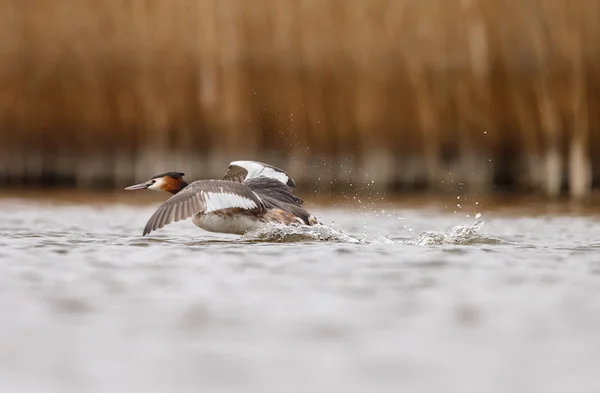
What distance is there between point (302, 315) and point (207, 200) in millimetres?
3775

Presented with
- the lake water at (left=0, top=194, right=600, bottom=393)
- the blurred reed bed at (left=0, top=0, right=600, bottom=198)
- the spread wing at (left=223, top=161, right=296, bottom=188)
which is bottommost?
the lake water at (left=0, top=194, right=600, bottom=393)

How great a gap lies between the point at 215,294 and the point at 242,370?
1549mm

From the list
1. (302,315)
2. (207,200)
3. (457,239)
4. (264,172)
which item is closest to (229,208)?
(207,200)

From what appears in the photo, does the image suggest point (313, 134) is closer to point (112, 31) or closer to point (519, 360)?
point (112, 31)

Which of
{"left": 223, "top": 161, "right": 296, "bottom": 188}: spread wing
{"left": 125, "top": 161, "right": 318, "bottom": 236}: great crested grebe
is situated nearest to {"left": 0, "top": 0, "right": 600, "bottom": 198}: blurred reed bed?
{"left": 223, "top": 161, "right": 296, "bottom": 188}: spread wing

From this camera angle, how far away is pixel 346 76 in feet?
50.1

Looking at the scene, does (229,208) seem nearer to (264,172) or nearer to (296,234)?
(296,234)

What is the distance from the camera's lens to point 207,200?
7.97m

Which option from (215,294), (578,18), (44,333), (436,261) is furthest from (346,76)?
(44,333)

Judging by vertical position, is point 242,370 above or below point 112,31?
below

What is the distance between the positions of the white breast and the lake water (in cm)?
49

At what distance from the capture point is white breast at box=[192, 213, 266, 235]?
8234 millimetres

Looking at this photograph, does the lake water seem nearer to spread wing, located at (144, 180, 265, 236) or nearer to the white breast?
spread wing, located at (144, 180, 265, 236)

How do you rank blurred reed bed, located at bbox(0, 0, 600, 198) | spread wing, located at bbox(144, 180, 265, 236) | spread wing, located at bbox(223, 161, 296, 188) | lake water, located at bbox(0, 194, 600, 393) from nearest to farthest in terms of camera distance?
lake water, located at bbox(0, 194, 600, 393) < spread wing, located at bbox(144, 180, 265, 236) < spread wing, located at bbox(223, 161, 296, 188) < blurred reed bed, located at bbox(0, 0, 600, 198)
